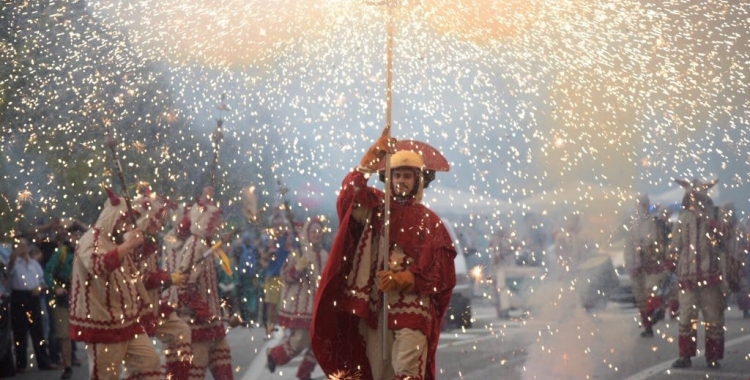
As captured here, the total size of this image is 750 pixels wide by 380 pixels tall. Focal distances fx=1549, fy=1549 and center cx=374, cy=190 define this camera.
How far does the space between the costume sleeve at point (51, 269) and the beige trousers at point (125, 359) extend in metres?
3.36

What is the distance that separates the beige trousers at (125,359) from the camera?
34.3ft

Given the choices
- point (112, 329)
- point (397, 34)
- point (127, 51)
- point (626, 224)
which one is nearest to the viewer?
point (112, 329)

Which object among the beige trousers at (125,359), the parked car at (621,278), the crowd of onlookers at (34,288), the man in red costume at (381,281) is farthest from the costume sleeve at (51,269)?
the parked car at (621,278)

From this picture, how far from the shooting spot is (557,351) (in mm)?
14219

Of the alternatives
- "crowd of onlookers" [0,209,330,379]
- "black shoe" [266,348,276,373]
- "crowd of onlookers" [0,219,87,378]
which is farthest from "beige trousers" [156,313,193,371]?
"crowd of onlookers" [0,219,87,378]

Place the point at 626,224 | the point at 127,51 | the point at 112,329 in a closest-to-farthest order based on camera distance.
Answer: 1. the point at 112,329
2. the point at 127,51
3. the point at 626,224

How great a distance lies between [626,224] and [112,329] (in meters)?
6.30

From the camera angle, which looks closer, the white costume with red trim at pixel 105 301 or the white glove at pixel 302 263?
the white costume with red trim at pixel 105 301

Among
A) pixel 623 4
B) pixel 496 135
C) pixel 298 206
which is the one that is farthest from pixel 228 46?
pixel 623 4

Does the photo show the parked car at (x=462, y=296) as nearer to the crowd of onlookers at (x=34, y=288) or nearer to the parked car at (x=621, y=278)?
the parked car at (x=621, y=278)

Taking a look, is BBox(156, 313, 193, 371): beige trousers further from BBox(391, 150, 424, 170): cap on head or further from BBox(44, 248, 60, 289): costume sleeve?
BBox(391, 150, 424, 170): cap on head

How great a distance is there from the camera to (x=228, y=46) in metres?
14.0

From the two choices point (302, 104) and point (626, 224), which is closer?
point (302, 104)

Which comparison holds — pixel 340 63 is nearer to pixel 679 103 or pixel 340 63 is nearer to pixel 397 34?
pixel 397 34
